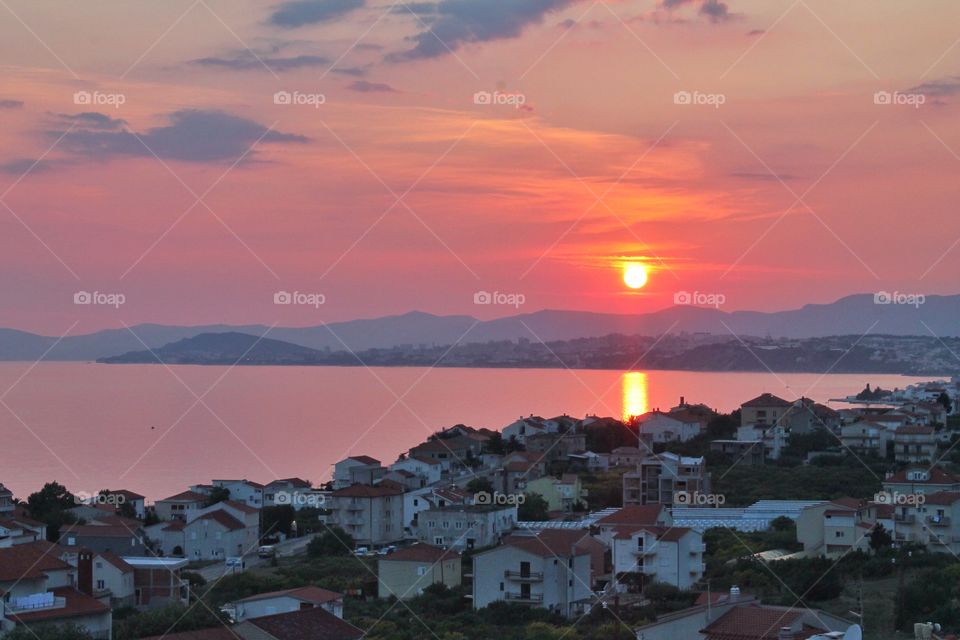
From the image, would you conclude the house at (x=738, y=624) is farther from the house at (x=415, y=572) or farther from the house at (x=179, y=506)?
the house at (x=179, y=506)

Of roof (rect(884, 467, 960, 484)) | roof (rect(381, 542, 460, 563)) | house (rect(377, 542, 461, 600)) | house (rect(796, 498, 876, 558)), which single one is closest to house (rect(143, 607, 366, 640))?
house (rect(377, 542, 461, 600))

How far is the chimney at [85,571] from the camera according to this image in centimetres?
1413

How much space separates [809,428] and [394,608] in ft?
68.1

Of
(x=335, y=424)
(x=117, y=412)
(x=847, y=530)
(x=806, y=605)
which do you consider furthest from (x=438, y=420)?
(x=806, y=605)

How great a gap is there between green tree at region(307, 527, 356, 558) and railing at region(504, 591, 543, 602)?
19.3 feet

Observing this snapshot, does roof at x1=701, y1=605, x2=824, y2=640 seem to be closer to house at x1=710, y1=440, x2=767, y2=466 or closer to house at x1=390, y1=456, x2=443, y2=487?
house at x1=390, y1=456, x2=443, y2=487

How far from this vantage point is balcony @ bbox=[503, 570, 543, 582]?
1495 centimetres

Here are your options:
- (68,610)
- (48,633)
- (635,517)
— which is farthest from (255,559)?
(48,633)

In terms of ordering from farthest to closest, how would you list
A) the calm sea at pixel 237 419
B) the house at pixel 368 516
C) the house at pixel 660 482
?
the calm sea at pixel 237 419 < the house at pixel 660 482 < the house at pixel 368 516

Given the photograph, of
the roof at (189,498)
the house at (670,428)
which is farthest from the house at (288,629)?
the house at (670,428)

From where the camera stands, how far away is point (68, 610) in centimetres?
1199

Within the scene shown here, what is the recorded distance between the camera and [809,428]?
110ft

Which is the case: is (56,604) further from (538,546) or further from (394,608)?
(538,546)

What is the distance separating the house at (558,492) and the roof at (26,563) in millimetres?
11849
